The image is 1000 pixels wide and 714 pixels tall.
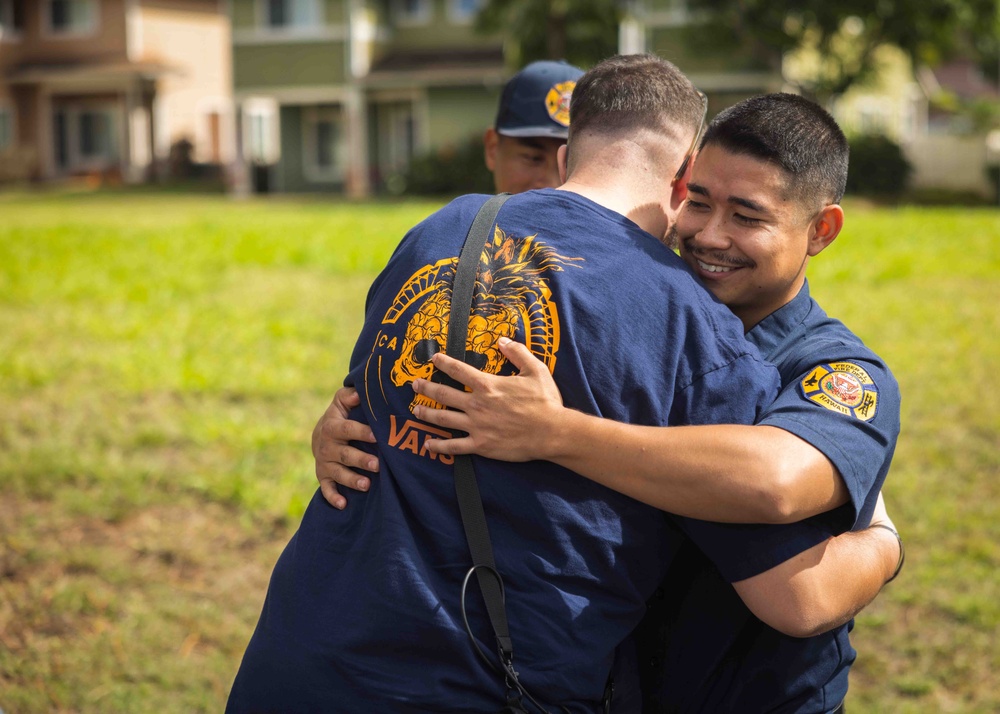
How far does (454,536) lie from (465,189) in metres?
26.4

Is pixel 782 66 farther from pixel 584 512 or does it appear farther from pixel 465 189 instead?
pixel 584 512

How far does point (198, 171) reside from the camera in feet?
122

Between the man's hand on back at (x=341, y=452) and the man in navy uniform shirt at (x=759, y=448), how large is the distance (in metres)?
0.22

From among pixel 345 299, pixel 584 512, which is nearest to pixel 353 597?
pixel 584 512

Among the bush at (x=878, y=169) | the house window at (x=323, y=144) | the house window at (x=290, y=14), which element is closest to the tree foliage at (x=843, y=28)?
the bush at (x=878, y=169)

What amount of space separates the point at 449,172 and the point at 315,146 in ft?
24.5

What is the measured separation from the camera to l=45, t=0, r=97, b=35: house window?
124ft

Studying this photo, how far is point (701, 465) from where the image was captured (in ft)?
6.09

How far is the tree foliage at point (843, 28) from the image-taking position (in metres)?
22.5

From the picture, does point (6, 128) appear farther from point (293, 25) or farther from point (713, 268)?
point (713, 268)

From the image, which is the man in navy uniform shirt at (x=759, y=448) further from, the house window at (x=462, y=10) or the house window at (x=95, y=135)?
the house window at (x=95, y=135)

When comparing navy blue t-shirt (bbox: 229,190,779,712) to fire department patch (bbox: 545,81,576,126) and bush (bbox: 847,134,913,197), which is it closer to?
fire department patch (bbox: 545,81,576,126)

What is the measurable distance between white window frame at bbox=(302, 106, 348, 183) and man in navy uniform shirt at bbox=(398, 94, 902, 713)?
104ft

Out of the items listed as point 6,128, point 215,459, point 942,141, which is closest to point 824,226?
point 215,459
